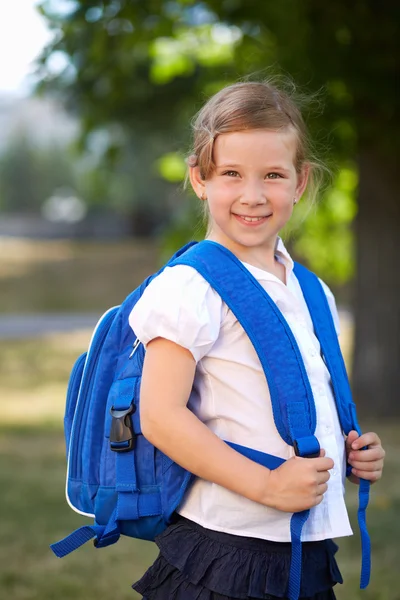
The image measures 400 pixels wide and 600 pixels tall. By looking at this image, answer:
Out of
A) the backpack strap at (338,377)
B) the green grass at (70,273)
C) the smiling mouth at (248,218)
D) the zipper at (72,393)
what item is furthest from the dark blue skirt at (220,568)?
the green grass at (70,273)

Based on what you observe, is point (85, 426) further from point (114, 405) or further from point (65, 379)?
point (65, 379)

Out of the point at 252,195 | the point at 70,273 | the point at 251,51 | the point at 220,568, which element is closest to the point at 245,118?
the point at 252,195

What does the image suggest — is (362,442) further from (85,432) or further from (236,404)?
(85,432)

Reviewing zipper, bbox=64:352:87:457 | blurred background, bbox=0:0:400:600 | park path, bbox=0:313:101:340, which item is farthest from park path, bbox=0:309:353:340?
zipper, bbox=64:352:87:457

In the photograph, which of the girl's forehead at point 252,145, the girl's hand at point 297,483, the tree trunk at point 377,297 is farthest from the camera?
the tree trunk at point 377,297

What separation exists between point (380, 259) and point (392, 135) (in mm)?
1282

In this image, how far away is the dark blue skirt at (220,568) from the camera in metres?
1.89

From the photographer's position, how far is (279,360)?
1.86 metres

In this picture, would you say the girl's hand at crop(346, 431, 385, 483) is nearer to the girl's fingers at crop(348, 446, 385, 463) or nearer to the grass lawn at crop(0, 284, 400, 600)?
the girl's fingers at crop(348, 446, 385, 463)

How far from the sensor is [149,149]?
2934cm

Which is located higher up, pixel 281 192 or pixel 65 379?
pixel 281 192

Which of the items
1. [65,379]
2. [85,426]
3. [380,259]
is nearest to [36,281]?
[65,379]

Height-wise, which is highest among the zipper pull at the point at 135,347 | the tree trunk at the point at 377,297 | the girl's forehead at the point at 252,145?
the girl's forehead at the point at 252,145

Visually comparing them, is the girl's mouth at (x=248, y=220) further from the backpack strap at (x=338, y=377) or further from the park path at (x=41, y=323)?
the park path at (x=41, y=323)
